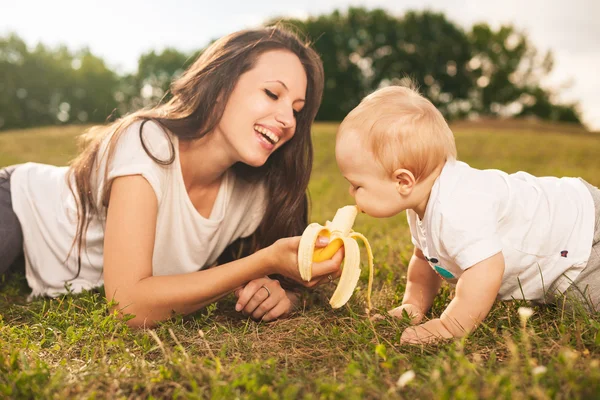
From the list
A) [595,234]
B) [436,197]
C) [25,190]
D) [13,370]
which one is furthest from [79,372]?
[595,234]

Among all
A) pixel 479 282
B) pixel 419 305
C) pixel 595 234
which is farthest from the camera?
pixel 419 305

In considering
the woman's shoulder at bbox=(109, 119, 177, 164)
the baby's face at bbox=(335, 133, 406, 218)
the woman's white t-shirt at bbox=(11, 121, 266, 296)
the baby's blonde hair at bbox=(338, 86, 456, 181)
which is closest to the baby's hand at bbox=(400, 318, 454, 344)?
the baby's face at bbox=(335, 133, 406, 218)

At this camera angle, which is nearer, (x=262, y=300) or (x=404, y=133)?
(x=404, y=133)

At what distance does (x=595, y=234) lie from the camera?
271cm

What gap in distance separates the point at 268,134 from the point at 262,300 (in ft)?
3.15

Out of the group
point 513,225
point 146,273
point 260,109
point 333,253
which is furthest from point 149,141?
point 513,225

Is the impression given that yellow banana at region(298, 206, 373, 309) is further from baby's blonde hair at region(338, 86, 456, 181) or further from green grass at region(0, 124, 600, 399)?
baby's blonde hair at region(338, 86, 456, 181)

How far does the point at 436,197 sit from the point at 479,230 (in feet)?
0.82

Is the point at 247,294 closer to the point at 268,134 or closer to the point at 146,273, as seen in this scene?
the point at 146,273

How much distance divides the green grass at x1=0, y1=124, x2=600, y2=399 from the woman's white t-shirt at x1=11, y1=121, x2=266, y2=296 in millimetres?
240

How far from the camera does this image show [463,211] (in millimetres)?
2377

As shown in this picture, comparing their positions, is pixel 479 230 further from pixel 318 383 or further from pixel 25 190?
pixel 25 190

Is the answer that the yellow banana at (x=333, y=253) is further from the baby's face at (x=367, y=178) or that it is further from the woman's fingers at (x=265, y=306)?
the woman's fingers at (x=265, y=306)

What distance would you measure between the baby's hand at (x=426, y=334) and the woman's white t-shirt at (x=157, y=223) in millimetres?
1507
